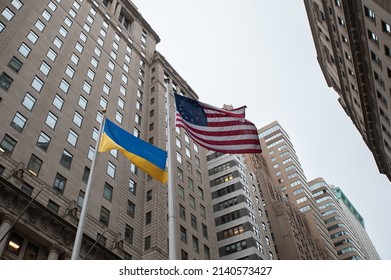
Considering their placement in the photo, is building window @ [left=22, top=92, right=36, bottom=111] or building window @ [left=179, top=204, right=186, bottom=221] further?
building window @ [left=179, top=204, right=186, bottom=221]

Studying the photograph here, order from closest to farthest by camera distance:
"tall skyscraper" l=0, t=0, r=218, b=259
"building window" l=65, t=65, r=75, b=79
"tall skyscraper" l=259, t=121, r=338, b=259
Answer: "tall skyscraper" l=0, t=0, r=218, b=259, "building window" l=65, t=65, r=75, b=79, "tall skyscraper" l=259, t=121, r=338, b=259

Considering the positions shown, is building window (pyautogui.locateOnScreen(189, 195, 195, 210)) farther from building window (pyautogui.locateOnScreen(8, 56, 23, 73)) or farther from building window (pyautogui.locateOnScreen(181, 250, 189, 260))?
building window (pyautogui.locateOnScreen(8, 56, 23, 73))

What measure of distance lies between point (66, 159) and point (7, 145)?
6.71m

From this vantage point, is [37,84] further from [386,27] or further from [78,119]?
[386,27]

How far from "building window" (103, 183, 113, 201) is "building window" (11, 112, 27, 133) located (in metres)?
10.9

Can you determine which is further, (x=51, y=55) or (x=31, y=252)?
(x=51, y=55)

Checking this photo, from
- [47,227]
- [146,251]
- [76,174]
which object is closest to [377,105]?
[146,251]

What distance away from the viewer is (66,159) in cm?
4031

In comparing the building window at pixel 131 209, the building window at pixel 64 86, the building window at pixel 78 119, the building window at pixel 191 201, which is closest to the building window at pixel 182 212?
the building window at pixel 191 201

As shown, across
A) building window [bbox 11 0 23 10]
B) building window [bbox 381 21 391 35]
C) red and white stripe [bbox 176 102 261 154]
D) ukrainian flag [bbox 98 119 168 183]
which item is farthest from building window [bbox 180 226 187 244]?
building window [bbox 11 0 23 10]

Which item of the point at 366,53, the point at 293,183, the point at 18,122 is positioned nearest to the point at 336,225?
the point at 293,183

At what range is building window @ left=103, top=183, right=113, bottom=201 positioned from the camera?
4300 cm
